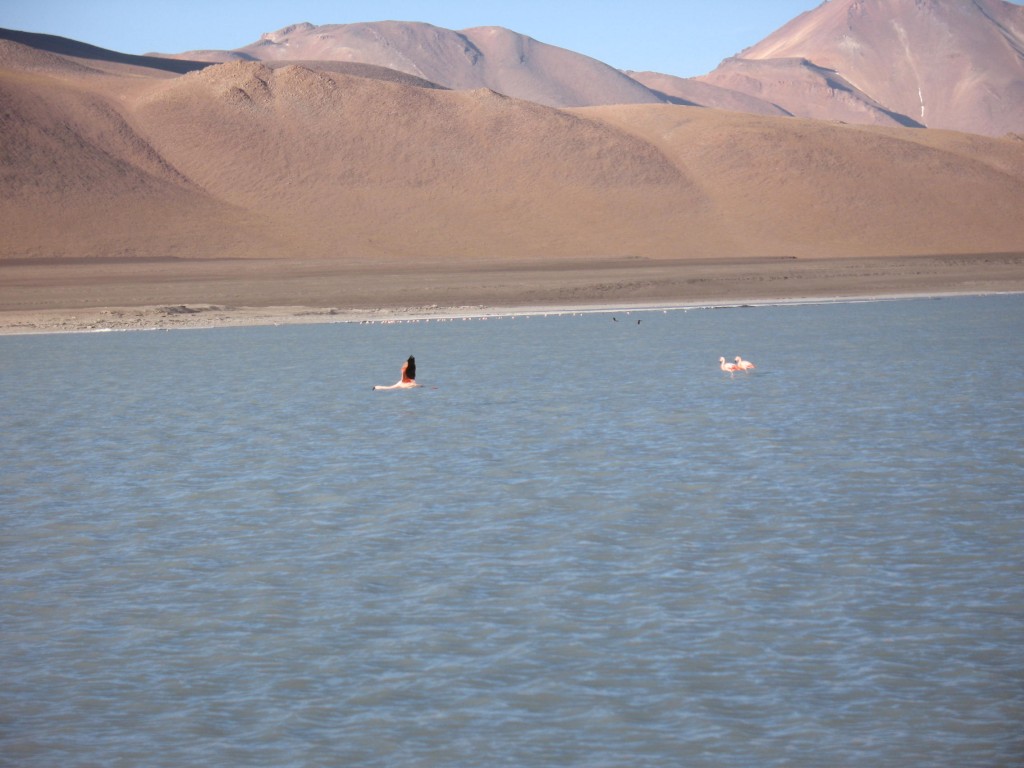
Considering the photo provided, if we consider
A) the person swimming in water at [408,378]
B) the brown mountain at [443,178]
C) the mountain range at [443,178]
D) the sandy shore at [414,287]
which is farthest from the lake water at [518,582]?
the mountain range at [443,178]

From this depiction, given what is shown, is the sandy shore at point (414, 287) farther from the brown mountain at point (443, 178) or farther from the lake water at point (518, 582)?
the lake water at point (518, 582)

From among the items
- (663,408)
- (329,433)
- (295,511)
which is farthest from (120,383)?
(295,511)

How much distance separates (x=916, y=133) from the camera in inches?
5069

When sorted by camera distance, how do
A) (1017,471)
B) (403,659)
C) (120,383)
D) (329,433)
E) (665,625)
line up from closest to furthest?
(403,659) < (665,625) < (1017,471) < (329,433) < (120,383)

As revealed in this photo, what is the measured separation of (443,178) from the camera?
10469cm

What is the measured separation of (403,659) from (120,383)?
18161mm

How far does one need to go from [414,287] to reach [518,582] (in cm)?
4301

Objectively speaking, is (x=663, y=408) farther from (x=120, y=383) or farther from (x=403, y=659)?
(x=403, y=659)

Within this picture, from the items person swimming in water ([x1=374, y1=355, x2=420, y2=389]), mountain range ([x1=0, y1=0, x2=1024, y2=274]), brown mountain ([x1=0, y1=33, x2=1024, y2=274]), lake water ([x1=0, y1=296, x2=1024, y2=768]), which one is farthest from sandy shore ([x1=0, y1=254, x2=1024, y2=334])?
lake water ([x1=0, y1=296, x2=1024, y2=768])

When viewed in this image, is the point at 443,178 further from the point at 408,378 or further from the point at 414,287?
the point at 408,378

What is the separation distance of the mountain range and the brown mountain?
0.22m

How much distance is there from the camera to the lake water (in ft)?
22.5

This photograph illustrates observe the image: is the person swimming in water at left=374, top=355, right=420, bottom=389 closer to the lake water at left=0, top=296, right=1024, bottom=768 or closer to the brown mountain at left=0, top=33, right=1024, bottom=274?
the lake water at left=0, top=296, right=1024, bottom=768

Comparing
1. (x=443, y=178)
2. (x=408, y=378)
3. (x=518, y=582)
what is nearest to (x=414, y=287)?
(x=408, y=378)
